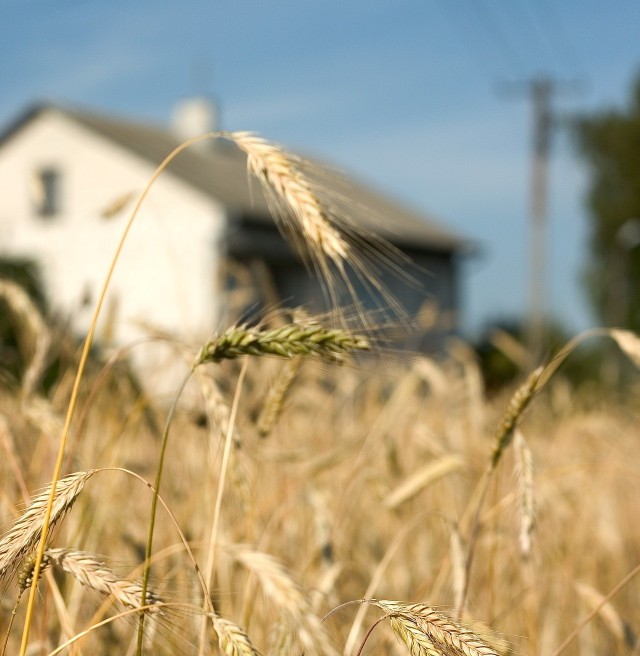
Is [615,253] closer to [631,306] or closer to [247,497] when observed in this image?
[631,306]

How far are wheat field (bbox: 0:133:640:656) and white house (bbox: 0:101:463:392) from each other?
54.5 ft

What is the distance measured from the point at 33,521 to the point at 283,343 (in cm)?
38

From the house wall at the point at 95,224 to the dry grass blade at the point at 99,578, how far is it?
1840 cm

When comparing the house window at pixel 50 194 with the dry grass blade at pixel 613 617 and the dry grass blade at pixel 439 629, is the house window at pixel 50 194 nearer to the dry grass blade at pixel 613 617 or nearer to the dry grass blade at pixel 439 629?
the dry grass blade at pixel 613 617

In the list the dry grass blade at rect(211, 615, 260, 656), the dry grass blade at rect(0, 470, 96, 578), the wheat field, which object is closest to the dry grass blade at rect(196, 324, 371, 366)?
the wheat field

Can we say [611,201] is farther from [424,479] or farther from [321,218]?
[321,218]

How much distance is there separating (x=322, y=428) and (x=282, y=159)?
2.52 meters

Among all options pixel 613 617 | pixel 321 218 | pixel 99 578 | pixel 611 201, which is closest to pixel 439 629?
pixel 99 578

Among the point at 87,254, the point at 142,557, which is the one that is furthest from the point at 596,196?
the point at 142,557

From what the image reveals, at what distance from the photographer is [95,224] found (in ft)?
76.5

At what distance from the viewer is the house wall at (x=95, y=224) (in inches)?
836

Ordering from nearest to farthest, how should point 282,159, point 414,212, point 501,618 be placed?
1. point 282,159
2. point 501,618
3. point 414,212

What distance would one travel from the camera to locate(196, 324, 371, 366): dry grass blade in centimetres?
129

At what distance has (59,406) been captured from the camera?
247 centimetres
